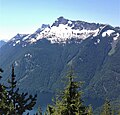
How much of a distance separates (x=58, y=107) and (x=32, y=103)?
1.71 meters

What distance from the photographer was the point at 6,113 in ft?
53.0

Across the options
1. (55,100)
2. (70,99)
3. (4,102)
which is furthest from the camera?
(55,100)

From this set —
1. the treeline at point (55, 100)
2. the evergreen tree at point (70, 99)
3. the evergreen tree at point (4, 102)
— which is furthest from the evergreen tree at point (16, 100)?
the evergreen tree at point (70, 99)

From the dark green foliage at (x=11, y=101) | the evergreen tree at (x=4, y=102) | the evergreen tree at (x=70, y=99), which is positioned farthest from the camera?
the evergreen tree at (x=70, y=99)

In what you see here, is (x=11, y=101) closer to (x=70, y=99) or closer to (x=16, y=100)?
(x=16, y=100)

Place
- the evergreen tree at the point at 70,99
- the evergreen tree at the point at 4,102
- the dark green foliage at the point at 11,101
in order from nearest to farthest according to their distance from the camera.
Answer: the dark green foliage at the point at 11,101 < the evergreen tree at the point at 4,102 < the evergreen tree at the point at 70,99

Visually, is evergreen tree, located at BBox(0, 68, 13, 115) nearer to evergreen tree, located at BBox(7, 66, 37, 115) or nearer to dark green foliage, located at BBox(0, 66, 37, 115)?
dark green foliage, located at BBox(0, 66, 37, 115)

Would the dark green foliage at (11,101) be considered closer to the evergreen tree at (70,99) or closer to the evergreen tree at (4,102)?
the evergreen tree at (4,102)

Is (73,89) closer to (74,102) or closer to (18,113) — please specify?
(74,102)

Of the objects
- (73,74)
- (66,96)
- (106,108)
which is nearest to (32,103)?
(66,96)

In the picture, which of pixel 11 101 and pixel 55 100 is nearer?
pixel 11 101

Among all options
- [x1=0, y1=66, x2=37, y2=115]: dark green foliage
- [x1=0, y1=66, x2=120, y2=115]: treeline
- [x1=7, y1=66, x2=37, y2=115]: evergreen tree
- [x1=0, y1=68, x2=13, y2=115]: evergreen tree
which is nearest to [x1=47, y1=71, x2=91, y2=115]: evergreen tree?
[x1=0, y1=66, x2=120, y2=115]: treeline

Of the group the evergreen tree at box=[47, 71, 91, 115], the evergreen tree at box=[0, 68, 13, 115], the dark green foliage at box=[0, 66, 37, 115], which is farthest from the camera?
the evergreen tree at box=[47, 71, 91, 115]

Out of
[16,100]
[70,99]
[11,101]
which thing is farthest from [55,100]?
[11,101]
